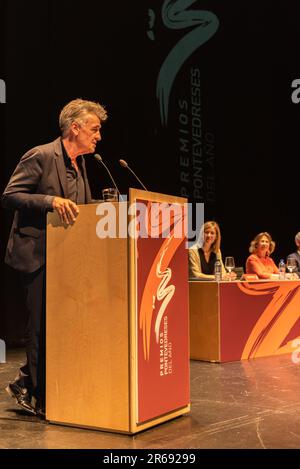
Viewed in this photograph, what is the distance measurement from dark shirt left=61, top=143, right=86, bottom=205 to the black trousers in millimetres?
369

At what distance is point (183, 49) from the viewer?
6.46m

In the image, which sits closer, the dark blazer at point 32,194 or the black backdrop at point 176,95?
the dark blazer at point 32,194

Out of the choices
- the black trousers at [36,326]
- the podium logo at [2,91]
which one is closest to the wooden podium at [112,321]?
the black trousers at [36,326]

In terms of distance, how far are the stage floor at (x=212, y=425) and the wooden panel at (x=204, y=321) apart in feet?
2.57

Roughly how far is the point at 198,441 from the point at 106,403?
39cm

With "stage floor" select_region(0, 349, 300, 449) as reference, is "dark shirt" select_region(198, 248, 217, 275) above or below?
above

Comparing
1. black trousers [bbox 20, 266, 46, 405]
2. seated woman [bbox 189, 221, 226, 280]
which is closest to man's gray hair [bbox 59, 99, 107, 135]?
black trousers [bbox 20, 266, 46, 405]

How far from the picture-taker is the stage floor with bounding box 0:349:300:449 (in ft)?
6.89

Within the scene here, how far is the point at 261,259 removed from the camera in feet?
17.8

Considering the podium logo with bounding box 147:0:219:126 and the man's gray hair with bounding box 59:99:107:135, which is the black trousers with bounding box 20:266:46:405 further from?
the podium logo with bounding box 147:0:219:126

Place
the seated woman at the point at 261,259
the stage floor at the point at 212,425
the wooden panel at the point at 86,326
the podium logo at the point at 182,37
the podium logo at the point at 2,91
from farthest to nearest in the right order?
the podium logo at the point at 182,37
the seated woman at the point at 261,259
the podium logo at the point at 2,91
the wooden panel at the point at 86,326
the stage floor at the point at 212,425

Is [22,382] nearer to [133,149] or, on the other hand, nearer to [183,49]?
[133,149]

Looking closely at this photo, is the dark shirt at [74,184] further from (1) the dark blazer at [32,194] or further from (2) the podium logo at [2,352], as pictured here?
(2) the podium logo at [2,352]

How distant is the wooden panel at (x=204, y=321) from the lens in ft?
14.1
